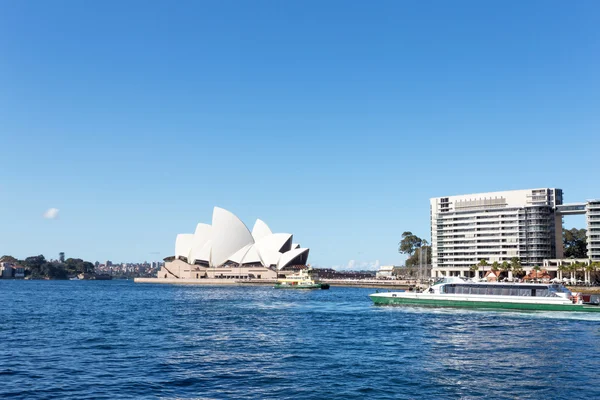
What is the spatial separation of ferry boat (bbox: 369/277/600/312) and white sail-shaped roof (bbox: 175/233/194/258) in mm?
137651

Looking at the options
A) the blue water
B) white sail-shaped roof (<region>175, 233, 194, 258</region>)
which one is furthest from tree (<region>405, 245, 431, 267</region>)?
the blue water

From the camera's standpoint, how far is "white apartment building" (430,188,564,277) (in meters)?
150

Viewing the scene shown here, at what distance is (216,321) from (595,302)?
3624 cm

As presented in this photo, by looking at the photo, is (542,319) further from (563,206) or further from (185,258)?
(185,258)

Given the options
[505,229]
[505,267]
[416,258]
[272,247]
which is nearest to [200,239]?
[272,247]

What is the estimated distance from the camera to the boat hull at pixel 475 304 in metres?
54.5

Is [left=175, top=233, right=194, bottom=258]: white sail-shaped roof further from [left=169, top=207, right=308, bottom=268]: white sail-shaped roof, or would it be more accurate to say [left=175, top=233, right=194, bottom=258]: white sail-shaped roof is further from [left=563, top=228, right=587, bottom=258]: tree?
[left=563, top=228, right=587, bottom=258]: tree

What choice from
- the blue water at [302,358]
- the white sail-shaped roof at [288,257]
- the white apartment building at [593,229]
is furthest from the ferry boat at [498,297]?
the white sail-shaped roof at [288,257]

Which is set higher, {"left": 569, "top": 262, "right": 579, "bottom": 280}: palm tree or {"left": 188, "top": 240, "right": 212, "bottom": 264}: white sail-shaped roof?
{"left": 188, "top": 240, "right": 212, "bottom": 264}: white sail-shaped roof

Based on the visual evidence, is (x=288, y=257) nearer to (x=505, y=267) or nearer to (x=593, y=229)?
(x=505, y=267)

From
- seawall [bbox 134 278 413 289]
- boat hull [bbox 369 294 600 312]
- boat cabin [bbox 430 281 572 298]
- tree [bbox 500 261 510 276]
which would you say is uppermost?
tree [bbox 500 261 510 276]

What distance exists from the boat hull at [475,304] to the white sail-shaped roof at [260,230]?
11686 cm

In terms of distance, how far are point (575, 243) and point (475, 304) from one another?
419ft

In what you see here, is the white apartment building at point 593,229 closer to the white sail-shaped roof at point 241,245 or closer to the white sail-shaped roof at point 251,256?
the white sail-shaped roof at point 241,245
